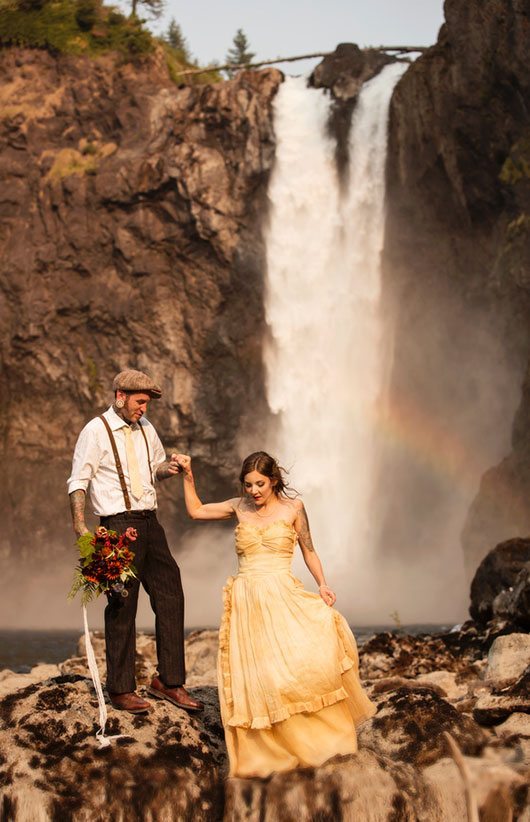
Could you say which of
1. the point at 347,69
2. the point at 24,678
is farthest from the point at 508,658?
the point at 347,69

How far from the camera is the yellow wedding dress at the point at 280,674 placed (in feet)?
20.9

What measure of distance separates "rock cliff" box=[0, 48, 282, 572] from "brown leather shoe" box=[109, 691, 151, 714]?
31.0 m

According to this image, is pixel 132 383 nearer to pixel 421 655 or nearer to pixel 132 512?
pixel 132 512

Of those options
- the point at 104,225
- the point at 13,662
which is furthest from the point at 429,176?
the point at 13,662

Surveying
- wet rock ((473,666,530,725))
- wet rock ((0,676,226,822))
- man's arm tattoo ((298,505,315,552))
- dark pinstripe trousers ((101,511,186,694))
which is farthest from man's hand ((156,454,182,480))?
wet rock ((473,666,530,725))

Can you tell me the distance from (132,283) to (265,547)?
32290 mm

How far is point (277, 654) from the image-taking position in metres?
6.59

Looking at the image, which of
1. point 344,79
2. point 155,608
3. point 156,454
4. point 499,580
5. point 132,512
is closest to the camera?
point 132,512

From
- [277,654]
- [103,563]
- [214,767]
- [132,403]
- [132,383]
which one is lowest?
[214,767]

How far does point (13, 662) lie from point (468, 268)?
21168 mm

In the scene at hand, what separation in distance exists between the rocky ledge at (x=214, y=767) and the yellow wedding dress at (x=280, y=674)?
20cm

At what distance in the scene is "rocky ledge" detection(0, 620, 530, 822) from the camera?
5895mm

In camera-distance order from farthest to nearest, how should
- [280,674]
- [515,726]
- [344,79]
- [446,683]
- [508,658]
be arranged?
[344,79]
[446,683]
[508,658]
[515,726]
[280,674]

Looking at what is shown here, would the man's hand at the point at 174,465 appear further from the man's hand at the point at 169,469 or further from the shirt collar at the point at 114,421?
the shirt collar at the point at 114,421
